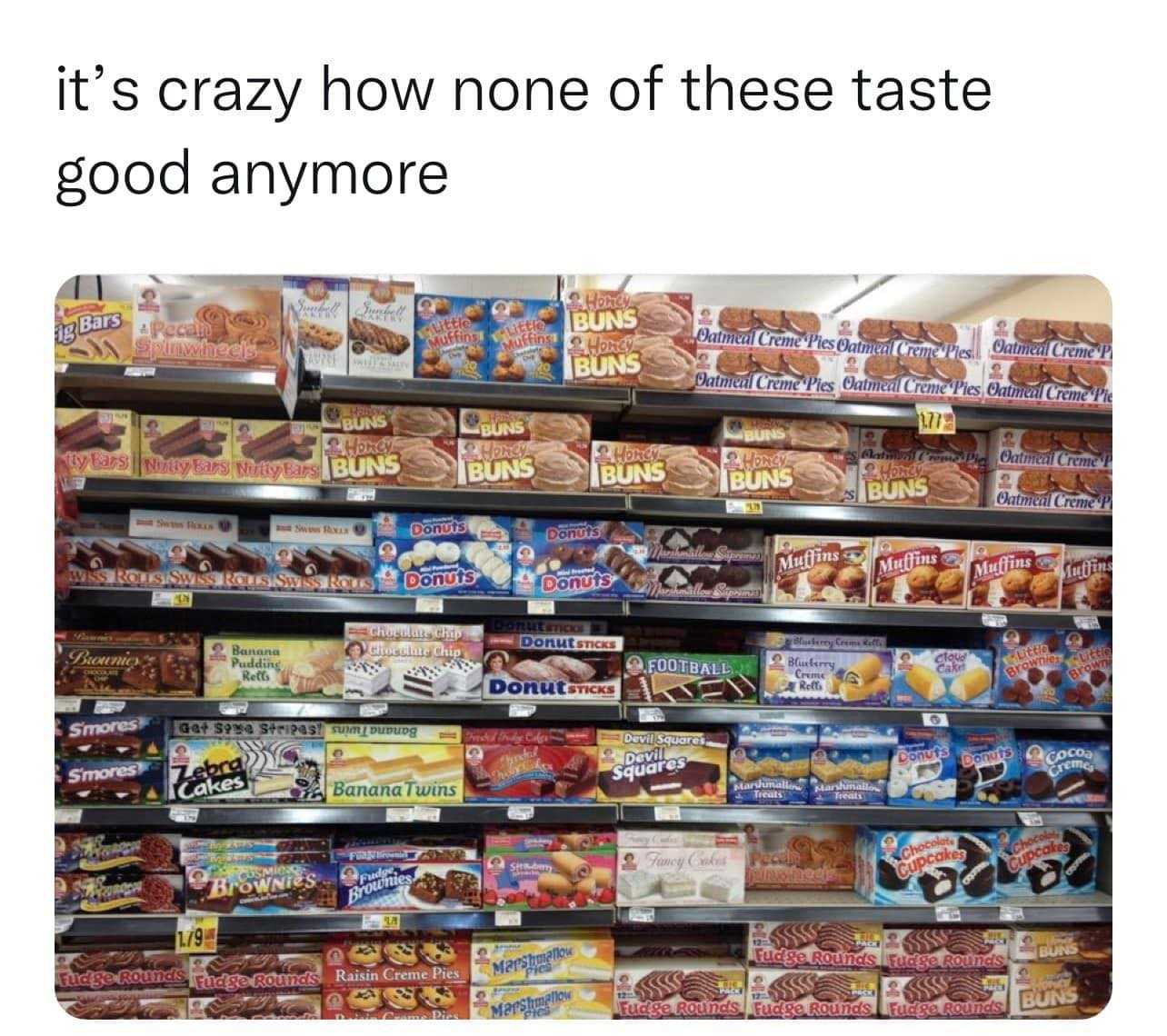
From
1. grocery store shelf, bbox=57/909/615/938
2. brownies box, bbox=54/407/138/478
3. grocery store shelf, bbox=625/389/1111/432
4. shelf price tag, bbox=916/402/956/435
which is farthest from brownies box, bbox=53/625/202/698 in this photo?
shelf price tag, bbox=916/402/956/435

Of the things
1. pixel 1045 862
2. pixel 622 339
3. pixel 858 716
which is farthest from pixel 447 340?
pixel 1045 862

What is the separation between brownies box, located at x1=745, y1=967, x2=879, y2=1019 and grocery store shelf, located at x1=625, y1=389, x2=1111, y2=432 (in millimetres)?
2047

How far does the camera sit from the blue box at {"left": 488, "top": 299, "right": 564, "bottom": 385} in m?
2.80

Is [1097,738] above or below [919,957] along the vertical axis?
above

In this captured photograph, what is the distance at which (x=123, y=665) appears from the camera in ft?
9.00

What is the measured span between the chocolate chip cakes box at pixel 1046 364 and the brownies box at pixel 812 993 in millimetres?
2207

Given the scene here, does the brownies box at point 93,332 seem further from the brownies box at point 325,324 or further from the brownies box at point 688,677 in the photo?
the brownies box at point 688,677

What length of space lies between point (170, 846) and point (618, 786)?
1.61 m

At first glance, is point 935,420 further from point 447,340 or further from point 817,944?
point 817,944

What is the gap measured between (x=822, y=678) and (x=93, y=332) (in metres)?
2.83

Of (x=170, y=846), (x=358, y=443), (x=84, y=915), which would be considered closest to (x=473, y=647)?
(x=358, y=443)

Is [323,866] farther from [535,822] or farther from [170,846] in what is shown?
[535,822]

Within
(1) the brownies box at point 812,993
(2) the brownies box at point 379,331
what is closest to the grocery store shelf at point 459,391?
(2) the brownies box at point 379,331

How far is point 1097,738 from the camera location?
306 centimetres
